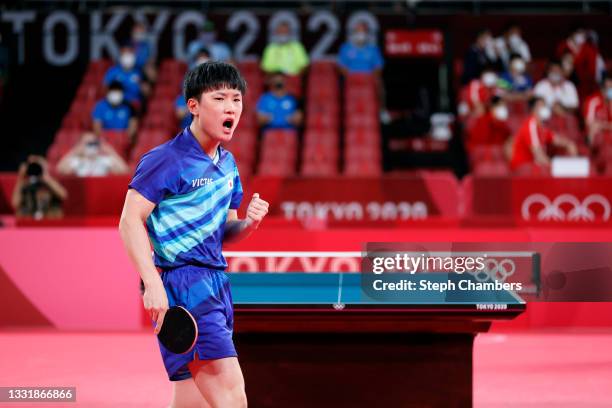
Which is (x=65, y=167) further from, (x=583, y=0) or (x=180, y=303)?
(x=583, y=0)

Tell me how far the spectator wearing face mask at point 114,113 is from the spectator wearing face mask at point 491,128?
4.12m

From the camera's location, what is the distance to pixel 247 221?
302 centimetres

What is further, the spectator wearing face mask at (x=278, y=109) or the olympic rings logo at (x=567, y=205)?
the spectator wearing face mask at (x=278, y=109)

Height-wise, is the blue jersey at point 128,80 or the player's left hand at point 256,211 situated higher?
the blue jersey at point 128,80

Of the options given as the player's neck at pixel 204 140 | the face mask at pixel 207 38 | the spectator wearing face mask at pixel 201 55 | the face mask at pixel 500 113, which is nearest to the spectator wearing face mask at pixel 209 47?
the face mask at pixel 207 38

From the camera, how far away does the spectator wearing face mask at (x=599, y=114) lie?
10.6 m

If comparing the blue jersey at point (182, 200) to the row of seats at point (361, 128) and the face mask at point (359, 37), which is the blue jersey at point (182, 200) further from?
the face mask at point (359, 37)

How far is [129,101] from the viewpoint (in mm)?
10984

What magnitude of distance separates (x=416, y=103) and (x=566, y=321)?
650 cm

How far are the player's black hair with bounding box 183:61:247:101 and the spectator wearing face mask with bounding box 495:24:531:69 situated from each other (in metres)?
9.25

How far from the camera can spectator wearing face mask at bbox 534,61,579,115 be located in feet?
36.8

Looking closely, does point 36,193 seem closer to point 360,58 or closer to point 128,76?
point 128,76

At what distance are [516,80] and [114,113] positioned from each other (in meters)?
5.15

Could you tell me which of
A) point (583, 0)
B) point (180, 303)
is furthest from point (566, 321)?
point (583, 0)
